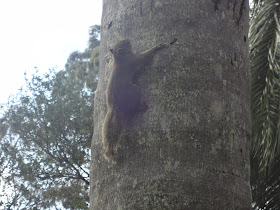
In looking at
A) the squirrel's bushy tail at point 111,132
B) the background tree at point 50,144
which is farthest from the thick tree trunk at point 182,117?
the background tree at point 50,144

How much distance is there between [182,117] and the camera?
61.8 inches

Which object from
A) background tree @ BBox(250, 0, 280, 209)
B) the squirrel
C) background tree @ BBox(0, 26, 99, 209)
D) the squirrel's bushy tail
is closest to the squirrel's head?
the squirrel

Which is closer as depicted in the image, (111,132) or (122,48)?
(111,132)

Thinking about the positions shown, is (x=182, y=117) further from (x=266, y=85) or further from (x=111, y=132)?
(x=266, y=85)

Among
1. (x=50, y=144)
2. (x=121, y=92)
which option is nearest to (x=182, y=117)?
(x=121, y=92)

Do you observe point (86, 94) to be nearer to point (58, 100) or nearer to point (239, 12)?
point (58, 100)

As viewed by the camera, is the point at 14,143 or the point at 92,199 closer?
the point at 92,199

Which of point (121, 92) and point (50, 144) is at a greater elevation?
point (50, 144)

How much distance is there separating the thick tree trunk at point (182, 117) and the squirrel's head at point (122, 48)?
0.09ft

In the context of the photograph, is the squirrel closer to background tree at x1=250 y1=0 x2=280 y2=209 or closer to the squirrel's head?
the squirrel's head

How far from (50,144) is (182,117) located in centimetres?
1106

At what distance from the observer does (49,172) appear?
11977mm

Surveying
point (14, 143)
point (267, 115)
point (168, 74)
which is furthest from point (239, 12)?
point (14, 143)

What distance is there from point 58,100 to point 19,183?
2.43 m
